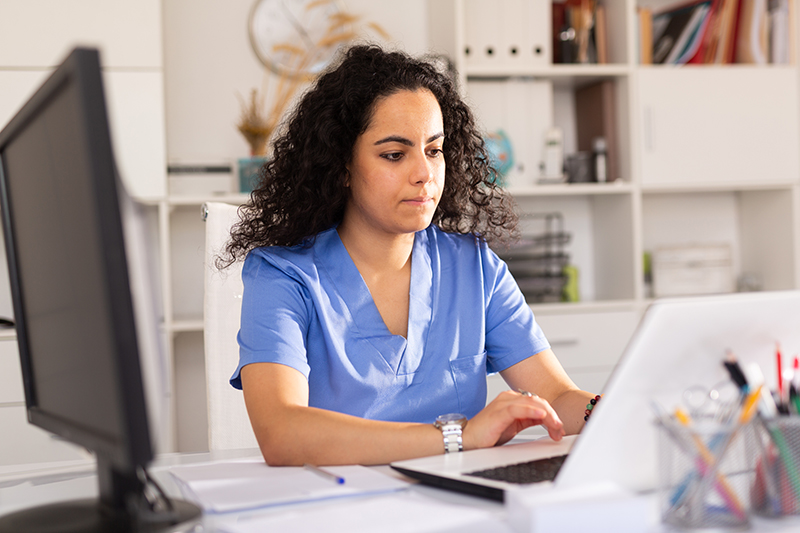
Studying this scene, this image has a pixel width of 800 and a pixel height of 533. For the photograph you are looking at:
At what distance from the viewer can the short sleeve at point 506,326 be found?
141 centimetres

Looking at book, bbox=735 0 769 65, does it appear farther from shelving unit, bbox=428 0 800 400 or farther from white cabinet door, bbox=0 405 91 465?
white cabinet door, bbox=0 405 91 465

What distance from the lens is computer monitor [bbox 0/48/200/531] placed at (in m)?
0.58

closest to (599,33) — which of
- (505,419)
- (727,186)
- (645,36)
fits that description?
(645,36)

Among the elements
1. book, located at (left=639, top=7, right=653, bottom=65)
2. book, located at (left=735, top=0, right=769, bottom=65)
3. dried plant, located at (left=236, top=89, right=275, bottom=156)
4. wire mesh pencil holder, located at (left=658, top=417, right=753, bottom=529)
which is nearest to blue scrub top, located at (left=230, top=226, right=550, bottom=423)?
wire mesh pencil holder, located at (left=658, top=417, right=753, bottom=529)

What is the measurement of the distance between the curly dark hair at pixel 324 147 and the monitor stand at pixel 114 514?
2.27 feet

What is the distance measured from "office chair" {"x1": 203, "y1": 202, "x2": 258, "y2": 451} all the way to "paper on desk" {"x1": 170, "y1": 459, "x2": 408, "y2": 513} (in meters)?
0.42

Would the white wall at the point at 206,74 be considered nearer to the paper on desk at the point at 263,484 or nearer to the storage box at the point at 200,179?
the storage box at the point at 200,179

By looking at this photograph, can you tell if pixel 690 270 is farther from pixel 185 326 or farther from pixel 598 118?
pixel 185 326

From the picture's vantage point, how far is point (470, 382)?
1349mm

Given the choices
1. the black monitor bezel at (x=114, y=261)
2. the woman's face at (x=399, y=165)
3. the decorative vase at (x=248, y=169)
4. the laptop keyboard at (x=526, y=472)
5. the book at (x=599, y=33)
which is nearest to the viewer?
the black monitor bezel at (x=114, y=261)

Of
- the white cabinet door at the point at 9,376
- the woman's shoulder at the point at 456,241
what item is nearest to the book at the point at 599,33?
the woman's shoulder at the point at 456,241

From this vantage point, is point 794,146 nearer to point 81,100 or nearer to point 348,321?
point 348,321

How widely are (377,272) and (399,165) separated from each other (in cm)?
20

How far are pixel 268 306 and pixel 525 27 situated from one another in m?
1.90
